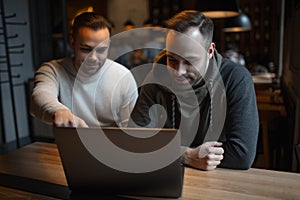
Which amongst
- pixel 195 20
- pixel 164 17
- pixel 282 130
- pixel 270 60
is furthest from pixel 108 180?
pixel 164 17

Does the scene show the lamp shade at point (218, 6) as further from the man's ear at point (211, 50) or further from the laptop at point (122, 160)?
the laptop at point (122, 160)

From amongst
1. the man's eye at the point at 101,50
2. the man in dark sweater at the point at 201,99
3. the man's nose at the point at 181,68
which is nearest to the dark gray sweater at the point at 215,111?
the man in dark sweater at the point at 201,99

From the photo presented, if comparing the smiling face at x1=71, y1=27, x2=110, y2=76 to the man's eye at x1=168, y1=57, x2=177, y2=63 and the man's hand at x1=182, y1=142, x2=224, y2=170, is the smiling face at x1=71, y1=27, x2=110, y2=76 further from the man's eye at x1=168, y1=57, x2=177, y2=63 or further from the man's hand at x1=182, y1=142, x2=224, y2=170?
the man's hand at x1=182, y1=142, x2=224, y2=170

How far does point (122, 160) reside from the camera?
83cm

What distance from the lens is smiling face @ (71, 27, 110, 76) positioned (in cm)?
136

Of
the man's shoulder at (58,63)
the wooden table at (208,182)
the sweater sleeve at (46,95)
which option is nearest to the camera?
the wooden table at (208,182)

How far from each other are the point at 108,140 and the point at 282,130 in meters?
2.24

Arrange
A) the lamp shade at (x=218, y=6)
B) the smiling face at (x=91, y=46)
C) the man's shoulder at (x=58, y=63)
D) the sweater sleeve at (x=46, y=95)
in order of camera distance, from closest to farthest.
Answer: the sweater sleeve at (x=46, y=95)
the smiling face at (x=91, y=46)
the man's shoulder at (x=58, y=63)
the lamp shade at (x=218, y=6)

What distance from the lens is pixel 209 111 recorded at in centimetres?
127

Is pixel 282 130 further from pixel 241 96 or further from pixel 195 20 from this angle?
pixel 195 20

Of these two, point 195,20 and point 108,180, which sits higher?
point 195,20

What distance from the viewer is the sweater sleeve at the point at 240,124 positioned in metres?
1.12

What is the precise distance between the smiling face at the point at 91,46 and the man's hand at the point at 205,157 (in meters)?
0.59

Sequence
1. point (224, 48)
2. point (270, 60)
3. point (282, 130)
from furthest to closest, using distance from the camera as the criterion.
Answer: point (224, 48), point (270, 60), point (282, 130)
